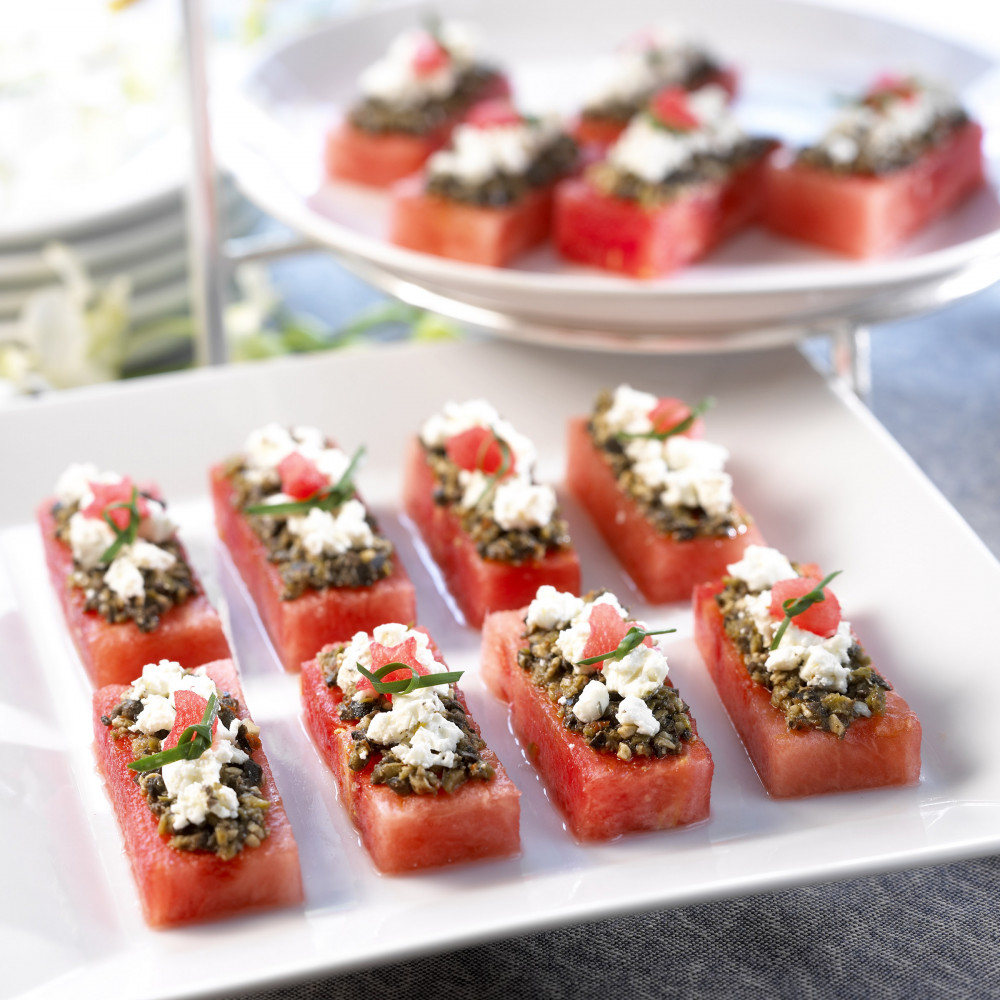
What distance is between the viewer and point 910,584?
2.61m

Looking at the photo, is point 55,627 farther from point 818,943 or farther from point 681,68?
point 681,68

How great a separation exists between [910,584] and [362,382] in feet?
4.29

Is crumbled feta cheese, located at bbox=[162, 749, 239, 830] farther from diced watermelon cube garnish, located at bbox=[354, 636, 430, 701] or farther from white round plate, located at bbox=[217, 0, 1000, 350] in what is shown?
white round plate, located at bbox=[217, 0, 1000, 350]

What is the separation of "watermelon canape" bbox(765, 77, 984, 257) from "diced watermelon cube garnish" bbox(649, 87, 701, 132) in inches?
9.6

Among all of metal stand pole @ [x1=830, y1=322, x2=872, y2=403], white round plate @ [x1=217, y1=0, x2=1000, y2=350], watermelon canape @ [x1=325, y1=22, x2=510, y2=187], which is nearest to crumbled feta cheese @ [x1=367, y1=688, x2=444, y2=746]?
white round plate @ [x1=217, y1=0, x2=1000, y2=350]

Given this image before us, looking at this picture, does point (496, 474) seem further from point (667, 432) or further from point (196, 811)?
point (196, 811)

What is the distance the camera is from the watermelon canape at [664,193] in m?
3.27

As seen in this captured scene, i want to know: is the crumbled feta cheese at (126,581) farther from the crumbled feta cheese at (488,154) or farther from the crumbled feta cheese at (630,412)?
the crumbled feta cheese at (488,154)

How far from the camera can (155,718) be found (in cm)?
213

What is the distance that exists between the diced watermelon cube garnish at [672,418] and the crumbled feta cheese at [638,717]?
32.6 inches

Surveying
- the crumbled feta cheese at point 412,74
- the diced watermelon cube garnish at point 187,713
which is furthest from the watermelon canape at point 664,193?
the diced watermelon cube garnish at point 187,713

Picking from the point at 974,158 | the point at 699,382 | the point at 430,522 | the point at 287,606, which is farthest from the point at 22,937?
the point at 974,158

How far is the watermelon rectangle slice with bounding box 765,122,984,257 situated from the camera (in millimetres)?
3334

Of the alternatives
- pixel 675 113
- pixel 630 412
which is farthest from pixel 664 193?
pixel 630 412
